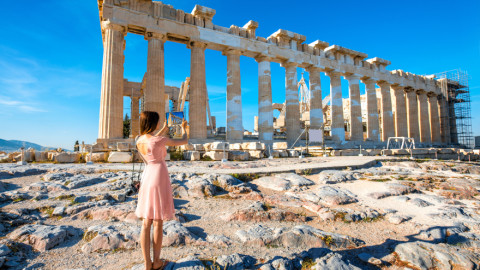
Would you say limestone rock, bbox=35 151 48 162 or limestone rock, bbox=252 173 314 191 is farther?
limestone rock, bbox=35 151 48 162

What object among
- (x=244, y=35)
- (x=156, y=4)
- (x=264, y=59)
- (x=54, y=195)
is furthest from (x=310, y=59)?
(x=54, y=195)

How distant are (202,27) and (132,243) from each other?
57.6ft

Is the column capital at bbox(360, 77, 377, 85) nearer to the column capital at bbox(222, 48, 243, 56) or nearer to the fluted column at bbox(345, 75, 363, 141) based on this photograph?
the fluted column at bbox(345, 75, 363, 141)

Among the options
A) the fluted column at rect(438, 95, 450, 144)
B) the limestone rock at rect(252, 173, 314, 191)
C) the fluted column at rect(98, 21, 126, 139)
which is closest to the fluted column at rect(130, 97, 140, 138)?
the fluted column at rect(98, 21, 126, 139)

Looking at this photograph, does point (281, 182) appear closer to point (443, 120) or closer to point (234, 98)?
point (234, 98)

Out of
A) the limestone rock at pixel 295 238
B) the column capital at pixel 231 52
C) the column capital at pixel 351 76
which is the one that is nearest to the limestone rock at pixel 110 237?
the limestone rock at pixel 295 238

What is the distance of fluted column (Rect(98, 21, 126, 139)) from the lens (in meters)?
14.6

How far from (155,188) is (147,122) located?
75cm

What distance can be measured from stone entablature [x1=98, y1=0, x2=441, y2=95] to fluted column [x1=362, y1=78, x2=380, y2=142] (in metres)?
1.09

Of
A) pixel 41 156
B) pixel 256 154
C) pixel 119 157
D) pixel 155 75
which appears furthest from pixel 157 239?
pixel 155 75

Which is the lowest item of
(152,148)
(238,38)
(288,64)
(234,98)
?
(152,148)

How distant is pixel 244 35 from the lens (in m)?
20.1

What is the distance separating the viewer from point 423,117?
3194cm

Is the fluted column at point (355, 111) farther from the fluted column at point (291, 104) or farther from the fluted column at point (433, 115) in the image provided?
the fluted column at point (433, 115)
